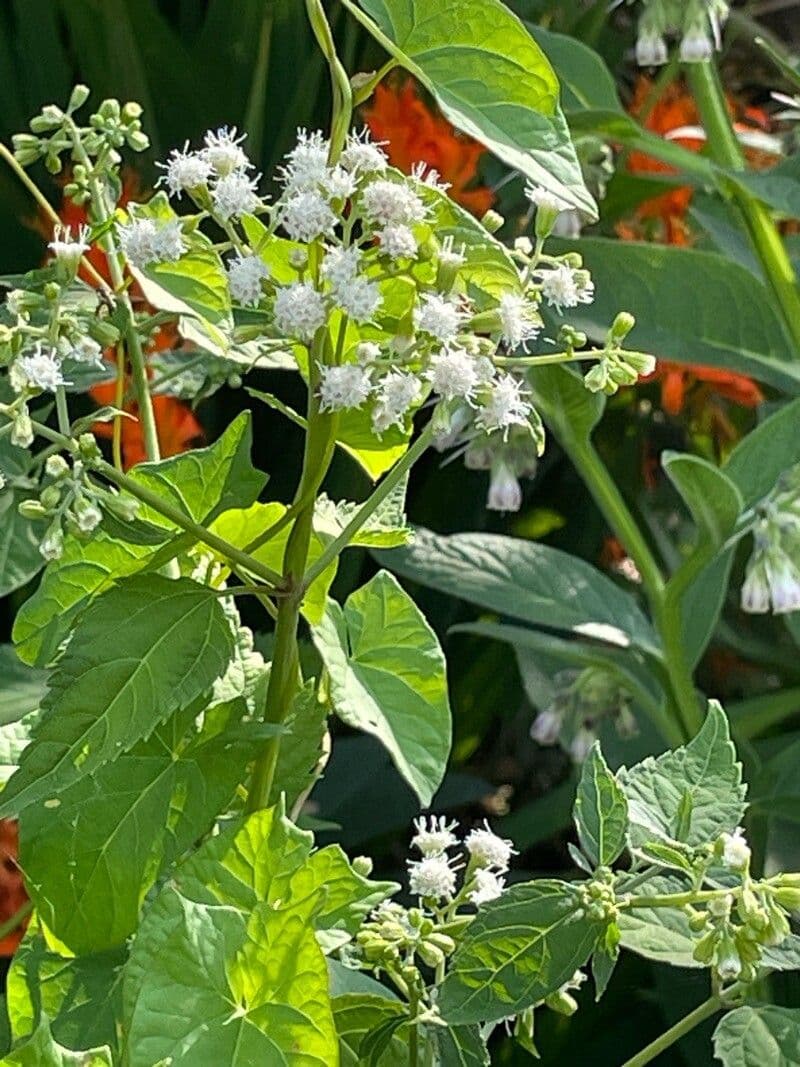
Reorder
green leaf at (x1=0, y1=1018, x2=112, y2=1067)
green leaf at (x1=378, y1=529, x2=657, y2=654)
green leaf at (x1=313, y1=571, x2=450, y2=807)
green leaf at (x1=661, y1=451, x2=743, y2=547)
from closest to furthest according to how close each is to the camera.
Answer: green leaf at (x1=0, y1=1018, x2=112, y2=1067), green leaf at (x1=313, y1=571, x2=450, y2=807), green leaf at (x1=661, y1=451, x2=743, y2=547), green leaf at (x1=378, y1=529, x2=657, y2=654)

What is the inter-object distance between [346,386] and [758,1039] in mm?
174

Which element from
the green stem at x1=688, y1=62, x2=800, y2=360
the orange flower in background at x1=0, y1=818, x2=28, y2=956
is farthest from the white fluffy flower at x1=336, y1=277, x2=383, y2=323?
the green stem at x1=688, y1=62, x2=800, y2=360

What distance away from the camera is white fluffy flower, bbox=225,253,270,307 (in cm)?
30

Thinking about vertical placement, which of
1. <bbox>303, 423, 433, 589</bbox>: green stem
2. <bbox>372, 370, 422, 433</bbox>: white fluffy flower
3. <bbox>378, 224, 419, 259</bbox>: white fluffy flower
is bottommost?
<bbox>303, 423, 433, 589</bbox>: green stem

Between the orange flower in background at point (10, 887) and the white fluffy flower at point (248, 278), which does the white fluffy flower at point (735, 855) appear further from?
the orange flower in background at point (10, 887)

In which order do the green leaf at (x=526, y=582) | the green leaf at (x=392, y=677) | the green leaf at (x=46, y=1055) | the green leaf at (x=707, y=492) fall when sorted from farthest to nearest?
1. the green leaf at (x=526, y=582)
2. the green leaf at (x=707, y=492)
3. the green leaf at (x=392, y=677)
4. the green leaf at (x=46, y=1055)

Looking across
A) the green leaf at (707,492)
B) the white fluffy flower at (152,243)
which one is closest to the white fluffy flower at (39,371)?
the white fluffy flower at (152,243)

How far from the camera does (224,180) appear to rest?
1.04 feet

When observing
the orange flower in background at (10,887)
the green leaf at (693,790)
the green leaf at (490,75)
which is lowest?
the orange flower in background at (10,887)

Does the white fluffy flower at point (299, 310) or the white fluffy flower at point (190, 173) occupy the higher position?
the white fluffy flower at point (190, 173)

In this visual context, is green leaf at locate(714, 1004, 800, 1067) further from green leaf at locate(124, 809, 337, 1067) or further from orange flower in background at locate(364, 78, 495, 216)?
orange flower in background at locate(364, 78, 495, 216)

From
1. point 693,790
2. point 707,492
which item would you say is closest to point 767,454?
point 707,492

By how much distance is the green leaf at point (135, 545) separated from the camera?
1.14ft

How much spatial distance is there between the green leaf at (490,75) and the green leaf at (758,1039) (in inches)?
7.3
